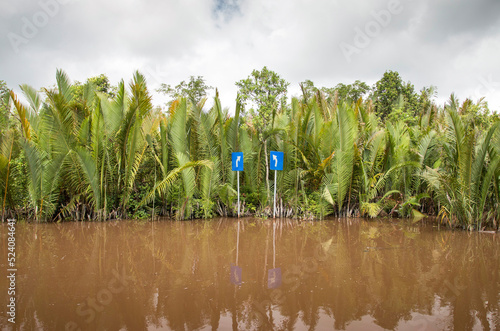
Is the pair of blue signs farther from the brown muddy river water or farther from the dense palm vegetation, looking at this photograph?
the brown muddy river water

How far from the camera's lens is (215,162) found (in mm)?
8594

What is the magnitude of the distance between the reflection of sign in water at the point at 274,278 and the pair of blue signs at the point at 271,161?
4.23 metres

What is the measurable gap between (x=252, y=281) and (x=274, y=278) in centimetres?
28

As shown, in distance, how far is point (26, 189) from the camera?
25.5 ft

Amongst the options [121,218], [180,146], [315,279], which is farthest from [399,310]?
[121,218]

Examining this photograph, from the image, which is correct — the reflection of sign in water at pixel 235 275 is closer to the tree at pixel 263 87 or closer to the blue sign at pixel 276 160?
the blue sign at pixel 276 160

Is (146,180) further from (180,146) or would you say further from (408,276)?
(408,276)

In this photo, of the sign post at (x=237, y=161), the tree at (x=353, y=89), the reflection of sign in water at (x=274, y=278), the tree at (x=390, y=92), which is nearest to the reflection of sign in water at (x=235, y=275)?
the reflection of sign in water at (x=274, y=278)

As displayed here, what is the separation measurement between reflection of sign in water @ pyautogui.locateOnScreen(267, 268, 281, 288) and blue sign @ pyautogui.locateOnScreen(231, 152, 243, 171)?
4196 millimetres

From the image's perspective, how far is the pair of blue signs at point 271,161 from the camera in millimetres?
8312

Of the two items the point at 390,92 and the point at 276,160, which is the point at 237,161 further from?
the point at 390,92

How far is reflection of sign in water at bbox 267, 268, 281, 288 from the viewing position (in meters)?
3.77

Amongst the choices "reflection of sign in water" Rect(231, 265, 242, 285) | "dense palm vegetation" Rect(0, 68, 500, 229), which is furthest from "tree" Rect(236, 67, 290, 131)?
"reflection of sign in water" Rect(231, 265, 242, 285)

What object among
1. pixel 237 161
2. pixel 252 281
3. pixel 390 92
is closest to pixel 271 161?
pixel 237 161
